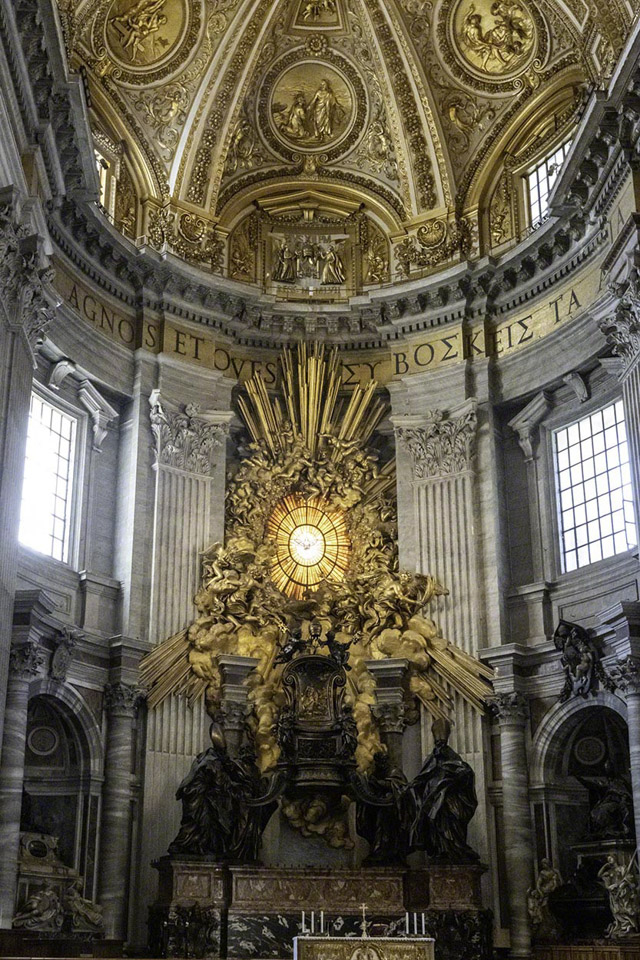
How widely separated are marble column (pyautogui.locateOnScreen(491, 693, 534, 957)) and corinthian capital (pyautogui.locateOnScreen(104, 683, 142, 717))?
18.4ft

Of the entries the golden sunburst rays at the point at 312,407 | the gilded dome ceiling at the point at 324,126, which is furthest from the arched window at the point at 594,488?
the gilded dome ceiling at the point at 324,126

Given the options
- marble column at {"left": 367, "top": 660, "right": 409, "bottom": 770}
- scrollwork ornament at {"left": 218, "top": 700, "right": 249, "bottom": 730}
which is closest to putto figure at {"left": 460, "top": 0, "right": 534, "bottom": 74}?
marble column at {"left": 367, "top": 660, "right": 409, "bottom": 770}

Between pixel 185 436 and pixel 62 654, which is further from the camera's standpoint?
pixel 185 436

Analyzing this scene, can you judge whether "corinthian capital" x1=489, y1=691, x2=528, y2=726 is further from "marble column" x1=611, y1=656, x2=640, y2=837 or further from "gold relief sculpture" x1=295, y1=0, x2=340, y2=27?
"gold relief sculpture" x1=295, y1=0, x2=340, y2=27

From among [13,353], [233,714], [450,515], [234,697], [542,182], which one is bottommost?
[233,714]

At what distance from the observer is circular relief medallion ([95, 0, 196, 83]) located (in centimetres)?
2223

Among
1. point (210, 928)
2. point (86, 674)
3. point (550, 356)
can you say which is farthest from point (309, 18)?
point (210, 928)

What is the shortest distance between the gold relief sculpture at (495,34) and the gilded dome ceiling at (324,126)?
32 millimetres

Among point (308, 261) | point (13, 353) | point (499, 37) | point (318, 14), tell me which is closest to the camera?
point (13, 353)

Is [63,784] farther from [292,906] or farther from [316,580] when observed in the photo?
[316,580]

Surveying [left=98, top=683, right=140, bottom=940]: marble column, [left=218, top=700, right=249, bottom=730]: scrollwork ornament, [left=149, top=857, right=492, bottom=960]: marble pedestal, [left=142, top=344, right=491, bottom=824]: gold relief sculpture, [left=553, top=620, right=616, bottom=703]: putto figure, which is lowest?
[left=149, top=857, right=492, bottom=960]: marble pedestal

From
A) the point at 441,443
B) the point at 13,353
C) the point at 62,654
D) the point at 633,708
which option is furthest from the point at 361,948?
the point at 441,443

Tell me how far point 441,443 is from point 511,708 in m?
4.78

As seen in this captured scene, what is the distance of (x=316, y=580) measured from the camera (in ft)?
71.3
